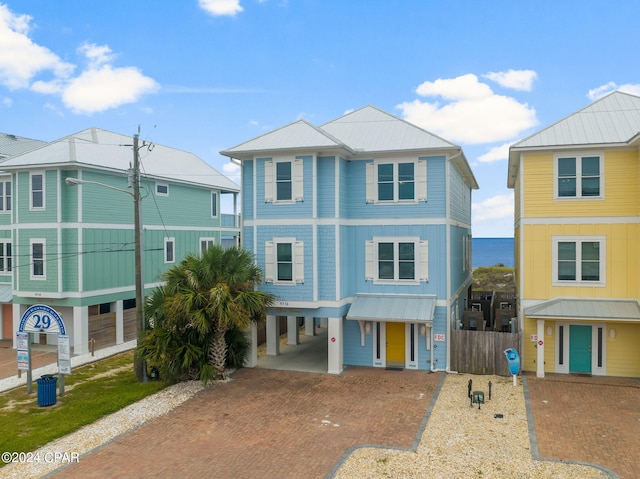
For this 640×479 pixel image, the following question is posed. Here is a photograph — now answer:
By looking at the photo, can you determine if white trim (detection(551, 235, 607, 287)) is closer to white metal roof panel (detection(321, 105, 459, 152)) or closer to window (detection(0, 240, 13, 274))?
white metal roof panel (detection(321, 105, 459, 152))

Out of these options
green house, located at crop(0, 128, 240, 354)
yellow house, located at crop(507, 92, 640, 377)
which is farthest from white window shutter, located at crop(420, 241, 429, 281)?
green house, located at crop(0, 128, 240, 354)

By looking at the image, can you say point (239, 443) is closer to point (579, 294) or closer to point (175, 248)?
point (579, 294)

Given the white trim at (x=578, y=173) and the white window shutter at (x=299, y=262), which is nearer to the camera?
the white trim at (x=578, y=173)

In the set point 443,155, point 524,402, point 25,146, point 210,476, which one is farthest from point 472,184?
point 25,146

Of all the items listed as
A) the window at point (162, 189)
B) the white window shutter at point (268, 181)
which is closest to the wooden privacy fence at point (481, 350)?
the white window shutter at point (268, 181)

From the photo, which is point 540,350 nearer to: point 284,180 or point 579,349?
point 579,349

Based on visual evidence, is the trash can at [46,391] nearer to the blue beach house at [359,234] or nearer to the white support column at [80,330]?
the blue beach house at [359,234]

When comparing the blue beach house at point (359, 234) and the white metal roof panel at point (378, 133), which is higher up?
the white metal roof panel at point (378, 133)
